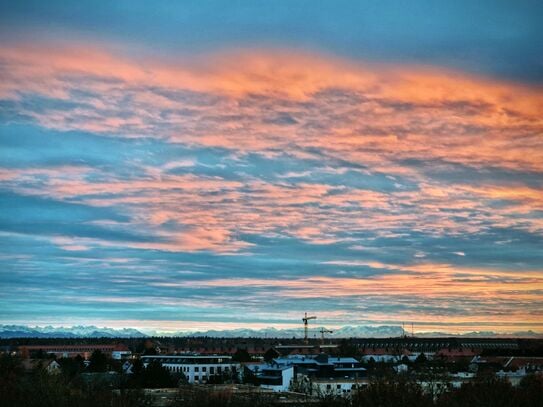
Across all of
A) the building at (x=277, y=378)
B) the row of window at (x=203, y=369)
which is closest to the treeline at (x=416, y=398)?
the building at (x=277, y=378)

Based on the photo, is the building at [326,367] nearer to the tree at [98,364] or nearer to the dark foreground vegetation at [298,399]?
the tree at [98,364]

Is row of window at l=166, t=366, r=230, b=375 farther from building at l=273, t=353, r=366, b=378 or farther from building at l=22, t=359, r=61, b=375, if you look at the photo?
→ building at l=22, t=359, r=61, b=375

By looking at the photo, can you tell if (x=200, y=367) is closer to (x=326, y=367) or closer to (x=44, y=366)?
(x=326, y=367)

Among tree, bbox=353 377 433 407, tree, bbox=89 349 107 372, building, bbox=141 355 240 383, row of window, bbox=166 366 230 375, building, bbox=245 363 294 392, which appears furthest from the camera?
row of window, bbox=166 366 230 375

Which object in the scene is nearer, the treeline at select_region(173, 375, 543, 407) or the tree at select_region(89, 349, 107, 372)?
the treeline at select_region(173, 375, 543, 407)

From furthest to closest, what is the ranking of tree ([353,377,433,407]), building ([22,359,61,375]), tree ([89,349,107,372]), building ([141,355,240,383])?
building ([141,355,240,383]) → tree ([89,349,107,372]) → building ([22,359,61,375]) → tree ([353,377,433,407])

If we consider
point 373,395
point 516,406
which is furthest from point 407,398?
point 516,406

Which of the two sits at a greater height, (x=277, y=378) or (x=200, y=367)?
(x=200, y=367)

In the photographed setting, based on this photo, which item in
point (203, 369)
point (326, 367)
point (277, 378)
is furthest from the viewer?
point (203, 369)

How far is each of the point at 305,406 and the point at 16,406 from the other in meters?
20.9

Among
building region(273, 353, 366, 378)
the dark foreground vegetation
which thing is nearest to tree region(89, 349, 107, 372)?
building region(273, 353, 366, 378)

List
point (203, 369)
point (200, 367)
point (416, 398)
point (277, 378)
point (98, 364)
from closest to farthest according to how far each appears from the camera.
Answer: point (416, 398) → point (277, 378) → point (98, 364) → point (200, 367) → point (203, 369)

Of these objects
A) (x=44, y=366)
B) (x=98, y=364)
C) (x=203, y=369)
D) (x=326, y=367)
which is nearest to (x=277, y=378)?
(x=326, y=367)

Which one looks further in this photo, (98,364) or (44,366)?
(98,364)
